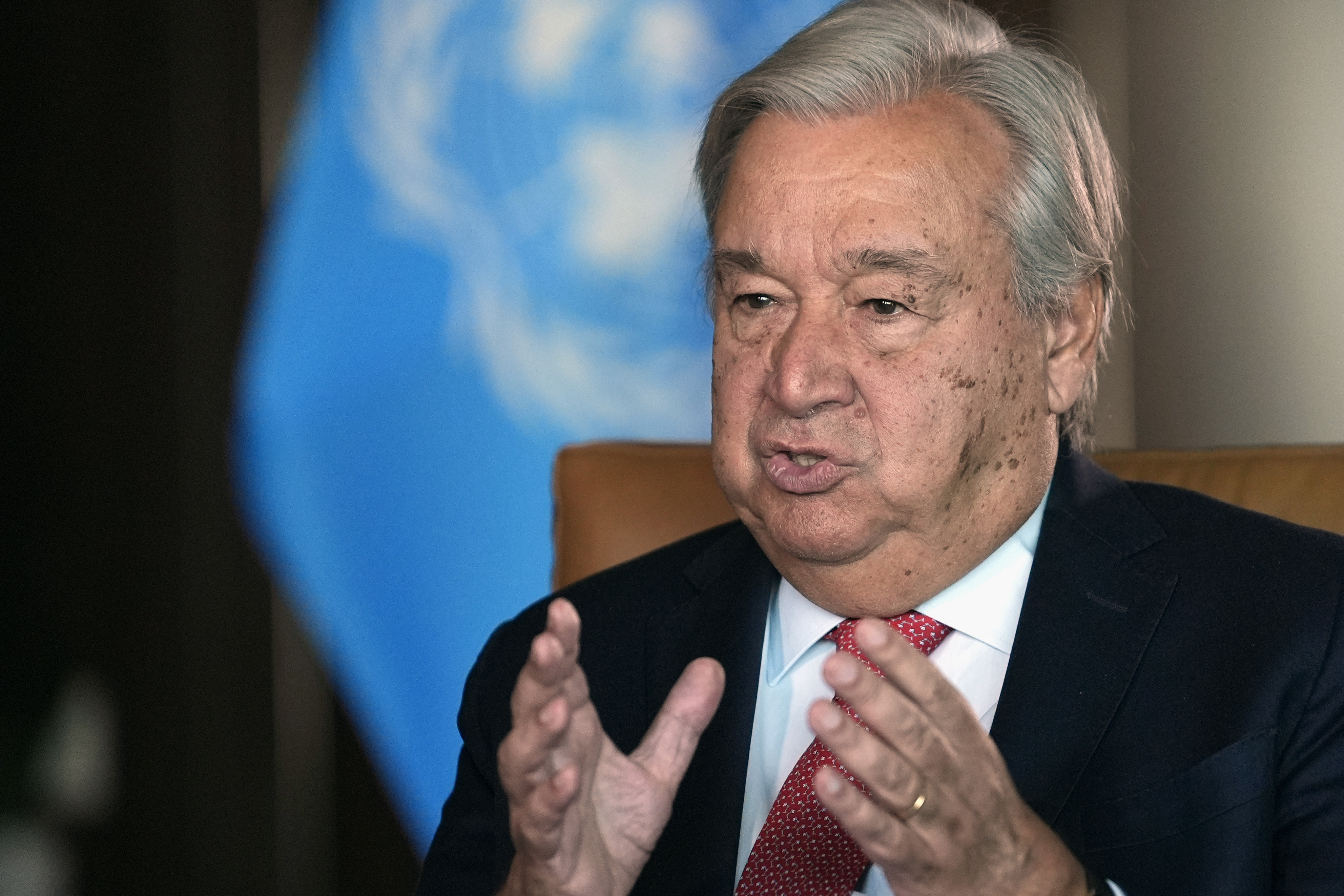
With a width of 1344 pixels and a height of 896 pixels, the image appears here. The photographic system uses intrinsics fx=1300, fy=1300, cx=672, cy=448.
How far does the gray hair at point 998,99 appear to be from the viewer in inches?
52.6

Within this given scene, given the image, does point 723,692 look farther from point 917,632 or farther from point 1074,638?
point 1074,638

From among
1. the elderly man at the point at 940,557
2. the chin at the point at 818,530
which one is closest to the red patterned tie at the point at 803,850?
the elderly man at the point at 940,557

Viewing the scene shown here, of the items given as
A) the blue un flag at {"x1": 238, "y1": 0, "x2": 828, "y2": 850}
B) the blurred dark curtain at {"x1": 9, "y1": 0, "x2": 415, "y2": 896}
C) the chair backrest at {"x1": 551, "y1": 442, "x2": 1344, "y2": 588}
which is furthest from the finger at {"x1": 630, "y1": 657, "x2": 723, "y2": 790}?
the blurred dark curtain at {"x1": 9, "y1": 0, "x2": 415, "y2": 896}

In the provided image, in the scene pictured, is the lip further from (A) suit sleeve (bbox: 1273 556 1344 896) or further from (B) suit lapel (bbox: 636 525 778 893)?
(A) suit sleeve (bbox: 1273 556 1344 896)

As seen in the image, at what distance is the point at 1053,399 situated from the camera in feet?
4.63

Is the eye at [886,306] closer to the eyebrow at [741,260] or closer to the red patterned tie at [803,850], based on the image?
the eyebrow at [741,260]

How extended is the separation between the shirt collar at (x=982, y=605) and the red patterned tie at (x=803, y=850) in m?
0.13

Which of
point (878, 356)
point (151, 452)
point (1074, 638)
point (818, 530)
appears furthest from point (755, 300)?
point (151, 452)

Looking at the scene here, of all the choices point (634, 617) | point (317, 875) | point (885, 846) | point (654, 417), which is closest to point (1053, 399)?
point (634, 617)

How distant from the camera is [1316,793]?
46.8 inches

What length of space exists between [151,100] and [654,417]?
4.05 feet

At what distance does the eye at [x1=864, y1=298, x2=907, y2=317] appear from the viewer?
50.9 inches

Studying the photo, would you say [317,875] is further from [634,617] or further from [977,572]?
[977,572]

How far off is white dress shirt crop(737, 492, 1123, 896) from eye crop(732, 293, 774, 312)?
0.33m
